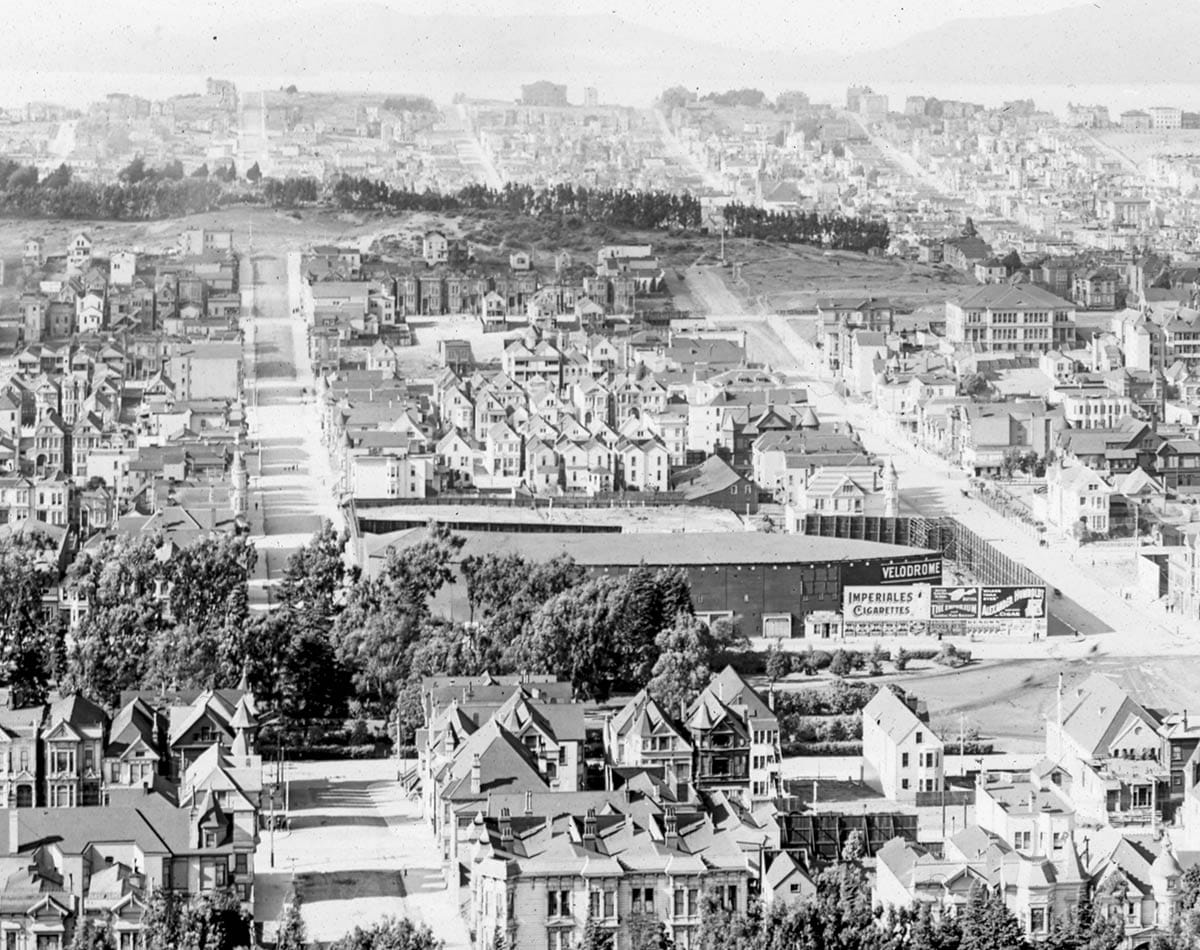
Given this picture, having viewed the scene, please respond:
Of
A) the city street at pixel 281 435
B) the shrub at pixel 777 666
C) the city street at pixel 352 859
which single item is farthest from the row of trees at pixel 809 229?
the city street at pixel 352 859

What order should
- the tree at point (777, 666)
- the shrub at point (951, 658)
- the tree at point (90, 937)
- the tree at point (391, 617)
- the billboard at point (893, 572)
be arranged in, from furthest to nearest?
the billboard at point (893, 572) < the shrub at point (951, 658) < the tree at point (777, 666) < the tree at point (391, 617) < the tree at point (90, 937)

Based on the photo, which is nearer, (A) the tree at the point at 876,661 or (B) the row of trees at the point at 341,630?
(B) the row of trees at the point at 341,630

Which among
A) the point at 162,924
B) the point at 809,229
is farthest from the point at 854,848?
the point at 809,229

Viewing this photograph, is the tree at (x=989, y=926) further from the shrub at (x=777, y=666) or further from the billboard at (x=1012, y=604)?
the billboard at (x=1012, y=604)

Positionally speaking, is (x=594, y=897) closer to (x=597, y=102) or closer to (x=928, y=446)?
(x=928, y=446)

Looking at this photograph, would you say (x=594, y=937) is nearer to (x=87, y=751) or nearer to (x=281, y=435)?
(x=87, y=751)

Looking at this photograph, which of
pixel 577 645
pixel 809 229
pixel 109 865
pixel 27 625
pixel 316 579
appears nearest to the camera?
pixel 109 865
